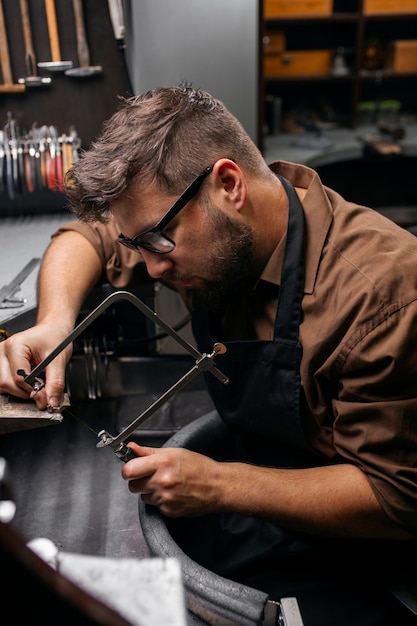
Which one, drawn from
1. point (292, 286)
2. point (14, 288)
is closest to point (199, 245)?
point (292, 286)

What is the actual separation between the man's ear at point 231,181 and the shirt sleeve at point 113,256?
41 cm

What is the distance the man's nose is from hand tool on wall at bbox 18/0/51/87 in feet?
3.48

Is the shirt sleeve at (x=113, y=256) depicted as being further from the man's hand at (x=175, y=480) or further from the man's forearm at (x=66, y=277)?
the man's hand at (x=175, y=480)

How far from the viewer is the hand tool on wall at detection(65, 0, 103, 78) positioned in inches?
72.5

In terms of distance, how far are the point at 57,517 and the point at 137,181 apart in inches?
24.7

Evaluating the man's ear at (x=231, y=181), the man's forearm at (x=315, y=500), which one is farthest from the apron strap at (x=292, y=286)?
the man's forearm at (x=315, y=500)

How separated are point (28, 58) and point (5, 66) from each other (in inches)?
2.8

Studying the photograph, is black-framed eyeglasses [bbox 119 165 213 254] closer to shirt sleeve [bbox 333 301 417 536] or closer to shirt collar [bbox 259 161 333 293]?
shirt collar [bbox 259 161 333 293]

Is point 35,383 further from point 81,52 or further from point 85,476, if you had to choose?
point 81,52

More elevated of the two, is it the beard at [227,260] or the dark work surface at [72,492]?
the beard at [227,260]

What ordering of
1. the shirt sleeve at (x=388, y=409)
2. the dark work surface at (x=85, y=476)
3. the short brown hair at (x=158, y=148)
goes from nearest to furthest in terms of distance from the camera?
the shirt sleeve at (x=388, y=409), the short brown hair at (x=158, y=148), the dark work surface at (x=85, y=476)

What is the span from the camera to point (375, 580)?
1.06 m

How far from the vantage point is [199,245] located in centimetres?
107

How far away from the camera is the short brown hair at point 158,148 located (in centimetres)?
101
